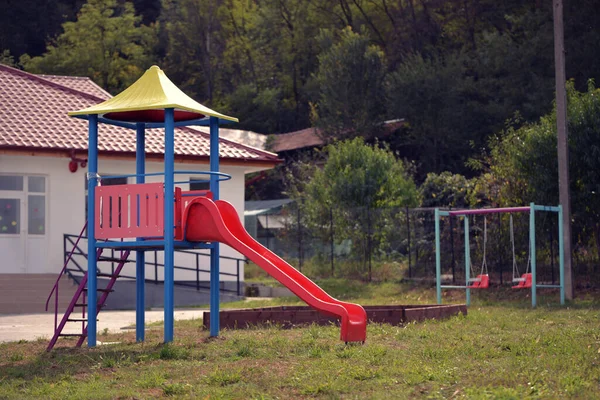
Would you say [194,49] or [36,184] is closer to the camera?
[36,184]

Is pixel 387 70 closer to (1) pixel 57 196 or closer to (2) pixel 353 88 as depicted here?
(2) pixel 353 88

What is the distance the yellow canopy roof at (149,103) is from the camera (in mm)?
12680

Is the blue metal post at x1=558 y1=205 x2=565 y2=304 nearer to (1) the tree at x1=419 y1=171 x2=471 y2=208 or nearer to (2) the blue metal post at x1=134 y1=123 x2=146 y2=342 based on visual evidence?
(2) the blue metal post at x1=134 y1=123 x2=146 y2=342

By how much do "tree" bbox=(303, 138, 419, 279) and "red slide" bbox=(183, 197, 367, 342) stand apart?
15796 millimetres

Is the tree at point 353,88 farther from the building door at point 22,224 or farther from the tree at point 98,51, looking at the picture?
the building door at point 22,224

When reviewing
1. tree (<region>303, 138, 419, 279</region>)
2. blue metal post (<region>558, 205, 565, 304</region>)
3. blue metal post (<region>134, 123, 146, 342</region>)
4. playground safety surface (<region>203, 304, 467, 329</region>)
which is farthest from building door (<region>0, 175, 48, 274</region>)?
blue metal post (<region>558, 205, 565, 304</region>)

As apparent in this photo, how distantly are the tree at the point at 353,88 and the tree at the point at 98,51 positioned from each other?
1313 centimetres

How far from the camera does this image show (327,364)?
32.8ft

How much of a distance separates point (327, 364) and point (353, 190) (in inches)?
865

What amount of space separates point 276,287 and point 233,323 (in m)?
12.1

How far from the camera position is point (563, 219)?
2081 cm

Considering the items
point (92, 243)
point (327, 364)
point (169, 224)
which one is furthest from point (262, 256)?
point (92, 243)

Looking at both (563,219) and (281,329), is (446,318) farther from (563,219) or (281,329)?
(563,219)

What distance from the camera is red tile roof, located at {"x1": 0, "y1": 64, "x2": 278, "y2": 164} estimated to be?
23281mm
